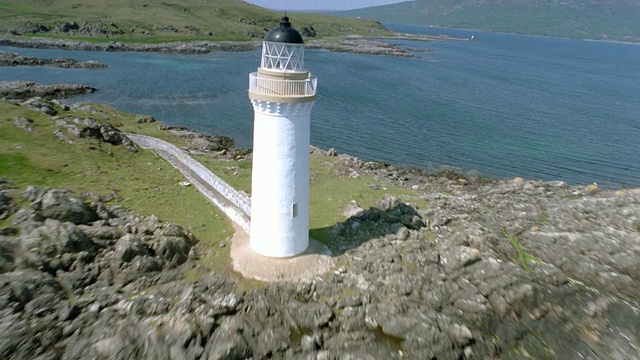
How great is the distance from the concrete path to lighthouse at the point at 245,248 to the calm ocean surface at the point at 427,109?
15.7 meters

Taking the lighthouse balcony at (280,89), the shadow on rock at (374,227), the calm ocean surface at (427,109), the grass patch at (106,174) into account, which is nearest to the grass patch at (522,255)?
the shadow on rock at (374,227)

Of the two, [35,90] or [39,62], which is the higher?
[39,62]

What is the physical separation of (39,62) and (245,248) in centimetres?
7710

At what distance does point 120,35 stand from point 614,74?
134 metres

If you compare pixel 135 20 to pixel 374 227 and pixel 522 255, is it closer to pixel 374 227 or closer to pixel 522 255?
pixel 374 227

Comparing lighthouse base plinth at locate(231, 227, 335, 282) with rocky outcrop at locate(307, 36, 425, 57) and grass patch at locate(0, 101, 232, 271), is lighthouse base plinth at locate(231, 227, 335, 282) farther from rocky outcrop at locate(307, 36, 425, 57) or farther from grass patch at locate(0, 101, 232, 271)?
rocky outcrop at locate(307, 36, 425, 57)

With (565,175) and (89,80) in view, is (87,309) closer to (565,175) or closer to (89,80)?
(565,175)

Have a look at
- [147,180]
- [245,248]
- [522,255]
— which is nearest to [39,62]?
[147,180]

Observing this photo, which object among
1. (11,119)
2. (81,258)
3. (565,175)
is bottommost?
(565,175)

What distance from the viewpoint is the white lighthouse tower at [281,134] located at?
12.9m

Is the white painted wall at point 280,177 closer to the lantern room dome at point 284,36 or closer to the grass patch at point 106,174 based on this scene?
the lantern room dome at point 284,36

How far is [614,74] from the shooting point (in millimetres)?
106500

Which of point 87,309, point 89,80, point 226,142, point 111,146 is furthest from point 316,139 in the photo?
point 89,80

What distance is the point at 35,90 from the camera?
4866cm
